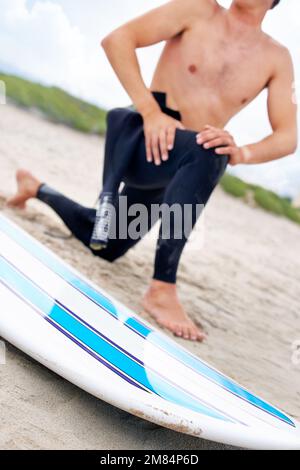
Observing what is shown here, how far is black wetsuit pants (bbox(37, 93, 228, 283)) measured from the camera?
2027 millimetres

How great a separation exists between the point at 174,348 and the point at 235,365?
50 cm

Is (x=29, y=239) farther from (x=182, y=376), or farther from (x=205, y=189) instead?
(x=182, y=376)

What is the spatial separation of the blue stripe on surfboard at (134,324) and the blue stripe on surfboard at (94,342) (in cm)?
16

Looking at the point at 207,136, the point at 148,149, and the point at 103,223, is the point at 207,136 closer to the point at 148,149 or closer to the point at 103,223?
the point at 148,149

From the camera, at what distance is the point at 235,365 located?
1960mm

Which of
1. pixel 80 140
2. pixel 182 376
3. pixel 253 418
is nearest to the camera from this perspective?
pixel 253 418

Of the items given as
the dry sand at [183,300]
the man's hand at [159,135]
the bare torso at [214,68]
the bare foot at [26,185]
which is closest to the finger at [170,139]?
the man's hand at [159,135]

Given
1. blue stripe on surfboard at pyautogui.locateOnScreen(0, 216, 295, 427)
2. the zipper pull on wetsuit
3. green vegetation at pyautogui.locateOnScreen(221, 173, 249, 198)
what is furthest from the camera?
green vegetation at pyautogui.locateOnScreen(221, 173, 249, 198)

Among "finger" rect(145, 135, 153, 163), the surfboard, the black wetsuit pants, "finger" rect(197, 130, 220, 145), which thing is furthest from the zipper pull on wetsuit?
the surfboard

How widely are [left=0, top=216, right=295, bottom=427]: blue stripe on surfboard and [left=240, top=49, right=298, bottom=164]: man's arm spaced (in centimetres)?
81

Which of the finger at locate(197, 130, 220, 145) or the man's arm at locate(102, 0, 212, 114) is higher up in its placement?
the man's arm at locate(102, 0, 212, 114)

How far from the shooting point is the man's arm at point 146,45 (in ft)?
7.04

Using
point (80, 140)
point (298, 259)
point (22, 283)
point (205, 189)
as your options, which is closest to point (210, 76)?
point (205, 189)

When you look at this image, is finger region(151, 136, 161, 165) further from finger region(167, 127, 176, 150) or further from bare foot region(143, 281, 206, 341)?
bare foot region(143, 281, 206, 341)
